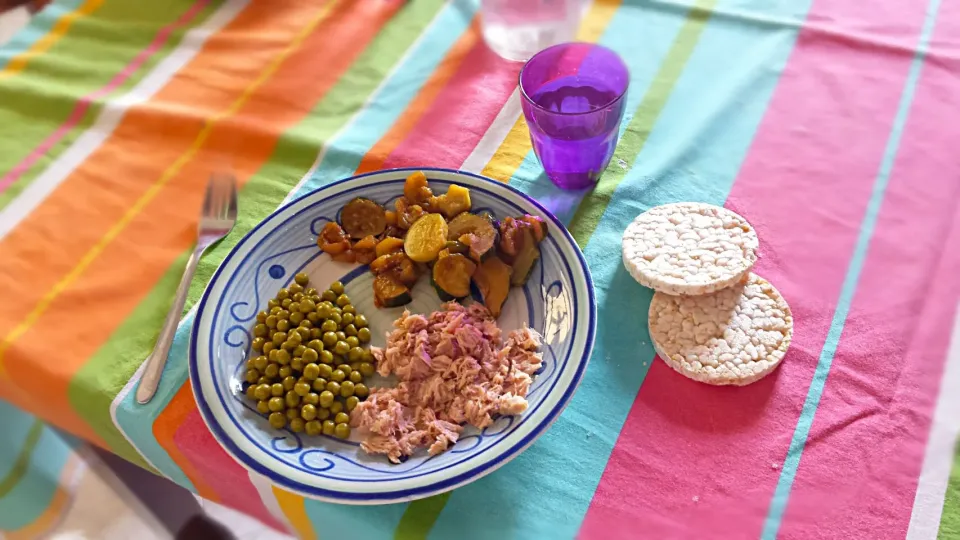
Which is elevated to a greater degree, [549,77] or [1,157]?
[1,157]

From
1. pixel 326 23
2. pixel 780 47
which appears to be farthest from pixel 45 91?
pixel 780 47

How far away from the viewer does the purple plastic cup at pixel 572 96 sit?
1190 mm

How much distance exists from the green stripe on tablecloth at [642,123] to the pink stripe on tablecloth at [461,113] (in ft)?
0.86

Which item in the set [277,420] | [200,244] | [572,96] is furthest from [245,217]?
[572,96]

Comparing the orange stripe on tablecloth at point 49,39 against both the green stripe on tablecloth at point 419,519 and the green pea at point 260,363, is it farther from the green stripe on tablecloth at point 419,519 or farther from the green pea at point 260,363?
the green stripe on tablecloth at point 419,519

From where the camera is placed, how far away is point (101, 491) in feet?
6.38

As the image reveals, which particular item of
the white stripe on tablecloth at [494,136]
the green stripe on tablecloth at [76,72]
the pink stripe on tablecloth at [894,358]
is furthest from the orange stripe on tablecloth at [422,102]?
the pink stripe on tablecloth at [894,358]

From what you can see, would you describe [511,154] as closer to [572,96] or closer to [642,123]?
[572,96]

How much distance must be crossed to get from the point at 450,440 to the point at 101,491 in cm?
150

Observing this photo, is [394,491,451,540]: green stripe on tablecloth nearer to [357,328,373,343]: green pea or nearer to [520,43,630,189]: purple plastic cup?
[357,328,373,343]: green pea

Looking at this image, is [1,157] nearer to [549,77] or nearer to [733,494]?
[549,77]

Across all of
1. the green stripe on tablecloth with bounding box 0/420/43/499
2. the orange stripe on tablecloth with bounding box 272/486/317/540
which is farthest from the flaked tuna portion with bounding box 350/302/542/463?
the green stripe on tablecloth with bounding box 0/420/43/499

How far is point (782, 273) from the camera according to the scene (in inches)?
43.9

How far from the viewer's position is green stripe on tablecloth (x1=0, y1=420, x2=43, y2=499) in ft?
4.94
